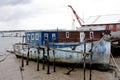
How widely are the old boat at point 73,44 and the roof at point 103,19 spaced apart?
1159cm

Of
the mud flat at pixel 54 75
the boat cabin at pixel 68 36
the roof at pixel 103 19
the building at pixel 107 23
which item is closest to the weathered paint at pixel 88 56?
the mud flat at pixel 54 75

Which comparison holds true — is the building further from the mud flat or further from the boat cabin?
the mud flat

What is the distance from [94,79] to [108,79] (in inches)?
50.6

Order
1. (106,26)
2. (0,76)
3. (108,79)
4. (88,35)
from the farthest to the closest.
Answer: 1. (106,26)
2. (88,35)
3. (0,76)
4. (108,79)

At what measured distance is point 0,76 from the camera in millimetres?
26562

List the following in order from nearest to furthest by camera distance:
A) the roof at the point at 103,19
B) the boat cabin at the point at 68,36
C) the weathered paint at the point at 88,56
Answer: the weathered paint at the point at 88,56, the boat cabin at the point at 68,36, the roof at the point at 103,19

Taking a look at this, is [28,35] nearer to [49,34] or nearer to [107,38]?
[49,34]

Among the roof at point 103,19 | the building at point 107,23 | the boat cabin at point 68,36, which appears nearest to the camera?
the boat cabin at point 68,36

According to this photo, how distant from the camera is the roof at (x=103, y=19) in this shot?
4186cm

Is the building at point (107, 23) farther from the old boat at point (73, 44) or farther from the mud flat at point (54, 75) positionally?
the mud flat at point (54, 75)

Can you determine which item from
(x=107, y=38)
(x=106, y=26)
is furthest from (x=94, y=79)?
(x=106, y=26)

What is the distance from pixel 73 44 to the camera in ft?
96.6

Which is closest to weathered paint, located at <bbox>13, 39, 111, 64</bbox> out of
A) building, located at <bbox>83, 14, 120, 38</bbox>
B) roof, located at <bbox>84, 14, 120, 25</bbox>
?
building, located at <bbox>83, 14, 120, 38</bbox>

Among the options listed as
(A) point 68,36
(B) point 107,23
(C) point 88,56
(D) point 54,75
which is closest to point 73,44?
(A) point 68,36
